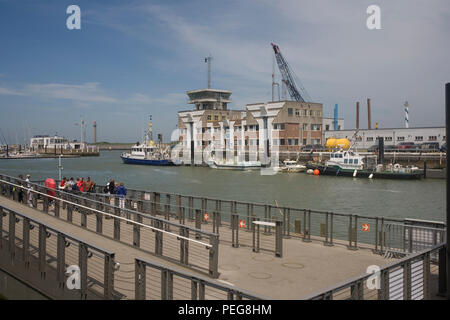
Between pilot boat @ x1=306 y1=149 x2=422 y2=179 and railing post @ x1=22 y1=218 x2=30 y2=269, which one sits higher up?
railing post @ x1=22 y1=218 x2=30 y2=269

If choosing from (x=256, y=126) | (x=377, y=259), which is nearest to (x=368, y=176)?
(x=256, y=126)

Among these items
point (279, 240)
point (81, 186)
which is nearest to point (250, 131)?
point (81, 186)

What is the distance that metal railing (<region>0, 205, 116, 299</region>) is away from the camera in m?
6.18

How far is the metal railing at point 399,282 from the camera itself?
5.40 metres

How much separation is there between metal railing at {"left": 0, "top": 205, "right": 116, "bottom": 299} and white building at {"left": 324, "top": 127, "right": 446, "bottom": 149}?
7799 centimetres

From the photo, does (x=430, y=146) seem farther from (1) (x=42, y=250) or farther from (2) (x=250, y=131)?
(1) (x=42, y=250)

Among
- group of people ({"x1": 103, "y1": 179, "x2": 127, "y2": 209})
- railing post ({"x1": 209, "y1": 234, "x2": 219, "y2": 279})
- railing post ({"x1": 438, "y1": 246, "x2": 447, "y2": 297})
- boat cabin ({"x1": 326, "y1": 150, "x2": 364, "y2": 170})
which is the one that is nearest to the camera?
railing post ({"x1": 438, "y1": 246, "x2": 447, "y2": 297})

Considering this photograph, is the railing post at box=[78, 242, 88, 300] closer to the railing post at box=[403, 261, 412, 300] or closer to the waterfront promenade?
the waterfront promenade

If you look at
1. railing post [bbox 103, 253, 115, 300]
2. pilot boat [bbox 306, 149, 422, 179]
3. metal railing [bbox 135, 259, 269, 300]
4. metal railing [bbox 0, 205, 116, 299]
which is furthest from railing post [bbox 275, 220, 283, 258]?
pilot boat [bbox 306, 149, 422, 179]

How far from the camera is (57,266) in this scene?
6.65 meters

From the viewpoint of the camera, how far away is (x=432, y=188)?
46.3 meters

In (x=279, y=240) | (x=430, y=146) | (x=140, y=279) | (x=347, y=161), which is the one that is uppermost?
(x=430, y=146)

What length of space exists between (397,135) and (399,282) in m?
83.4
